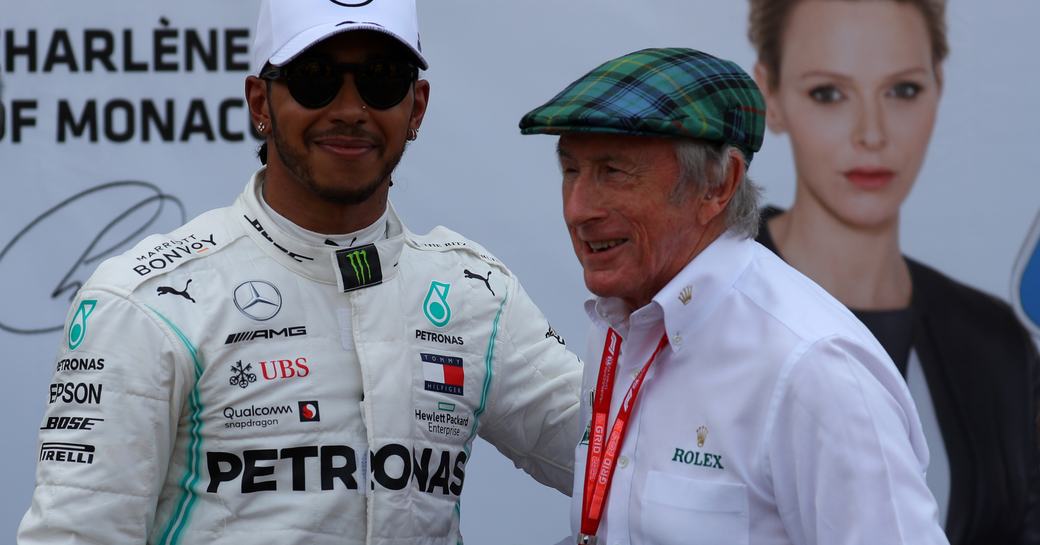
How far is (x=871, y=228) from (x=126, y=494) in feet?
6.37

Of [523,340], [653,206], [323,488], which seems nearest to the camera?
[653,206]

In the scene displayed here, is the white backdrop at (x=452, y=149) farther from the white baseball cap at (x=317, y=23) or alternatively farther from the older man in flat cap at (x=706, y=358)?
the older man in flat cap at (x=706, y=358)

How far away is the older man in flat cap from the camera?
1.34m

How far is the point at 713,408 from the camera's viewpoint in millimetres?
1456

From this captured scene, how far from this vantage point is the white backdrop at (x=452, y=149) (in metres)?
2.84

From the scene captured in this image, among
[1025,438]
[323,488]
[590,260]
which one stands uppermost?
[590,260]

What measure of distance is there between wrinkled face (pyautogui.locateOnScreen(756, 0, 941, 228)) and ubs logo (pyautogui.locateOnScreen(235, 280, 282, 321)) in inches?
61.1

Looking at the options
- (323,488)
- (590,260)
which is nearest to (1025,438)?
(590,260)

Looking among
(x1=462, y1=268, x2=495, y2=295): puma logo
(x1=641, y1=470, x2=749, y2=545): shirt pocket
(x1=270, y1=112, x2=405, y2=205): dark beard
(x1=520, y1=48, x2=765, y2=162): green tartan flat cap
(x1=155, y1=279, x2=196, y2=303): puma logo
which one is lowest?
(x1=641, y1=470, x2=749, y2=545): shirt pocket

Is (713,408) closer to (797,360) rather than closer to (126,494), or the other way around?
(797,360)

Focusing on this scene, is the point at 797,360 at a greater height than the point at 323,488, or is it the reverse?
the point at 797,360

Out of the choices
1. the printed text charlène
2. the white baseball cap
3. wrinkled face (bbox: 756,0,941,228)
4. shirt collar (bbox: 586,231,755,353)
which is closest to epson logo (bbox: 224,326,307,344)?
the white baseball cap
